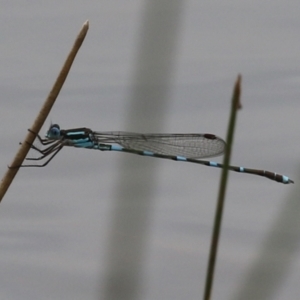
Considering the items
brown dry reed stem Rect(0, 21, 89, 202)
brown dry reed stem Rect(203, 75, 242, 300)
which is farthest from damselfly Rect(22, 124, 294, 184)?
brown dry reed stem Rect(203, 75, 242, 300)

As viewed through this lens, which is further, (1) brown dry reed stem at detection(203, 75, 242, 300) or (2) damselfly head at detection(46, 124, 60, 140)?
(2) damselfly head at detection(46, 124, 60, 140)

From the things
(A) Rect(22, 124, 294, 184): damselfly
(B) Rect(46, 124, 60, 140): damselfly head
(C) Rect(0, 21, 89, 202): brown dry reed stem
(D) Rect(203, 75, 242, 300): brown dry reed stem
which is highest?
(A) Rect(22, 124, 294, 184): damselfly

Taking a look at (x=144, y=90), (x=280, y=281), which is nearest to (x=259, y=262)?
(x=280, y=281)

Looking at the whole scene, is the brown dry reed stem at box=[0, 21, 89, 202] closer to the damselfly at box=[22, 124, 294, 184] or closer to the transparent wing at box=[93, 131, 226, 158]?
the damselfly at box=[22, 124, 294, 184]

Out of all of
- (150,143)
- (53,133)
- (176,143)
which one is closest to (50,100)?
(53,133)

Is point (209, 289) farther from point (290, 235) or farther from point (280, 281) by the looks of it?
point (290, 235)

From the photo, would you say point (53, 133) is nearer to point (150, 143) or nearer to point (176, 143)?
point (150, 143)

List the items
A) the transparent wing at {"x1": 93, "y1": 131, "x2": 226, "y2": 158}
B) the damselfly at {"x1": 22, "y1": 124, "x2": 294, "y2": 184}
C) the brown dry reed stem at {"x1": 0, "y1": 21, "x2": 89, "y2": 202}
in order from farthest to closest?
the transparent wing at {"x1": 93, "y1": 131, "x2": 226, "y2": 158}, the damselfly at {"x1": 22, "y1": 124, "x2": 294, "y2": 184}, the brown dry reed stem at {"x1": 0, "y1": 21, "x2": 89, "y2": 202}
